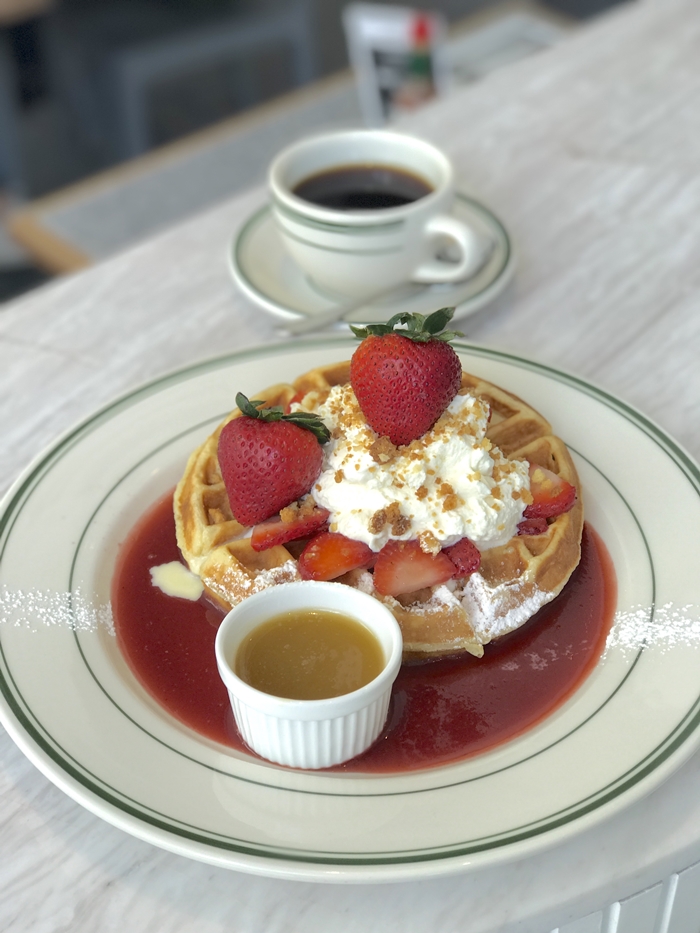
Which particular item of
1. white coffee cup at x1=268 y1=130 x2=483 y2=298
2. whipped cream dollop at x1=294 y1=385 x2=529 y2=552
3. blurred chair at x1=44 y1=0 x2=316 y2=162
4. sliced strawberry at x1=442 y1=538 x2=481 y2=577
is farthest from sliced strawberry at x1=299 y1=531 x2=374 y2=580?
blurred chair at x1=44 y1=0 x2=316 y2=162

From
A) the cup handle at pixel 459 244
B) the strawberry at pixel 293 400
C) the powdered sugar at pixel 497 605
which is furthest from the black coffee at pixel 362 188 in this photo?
the powdered sugar at pixel 497 605

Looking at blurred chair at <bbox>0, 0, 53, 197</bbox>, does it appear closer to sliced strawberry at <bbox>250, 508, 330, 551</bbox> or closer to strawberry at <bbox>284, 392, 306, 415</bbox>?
strawberry at <bbox>284, 392, 306, 415</bbox>

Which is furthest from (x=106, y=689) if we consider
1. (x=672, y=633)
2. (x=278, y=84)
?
(x=278, y=84)

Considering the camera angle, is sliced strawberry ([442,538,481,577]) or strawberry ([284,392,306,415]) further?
strawberry ([284,392,306,415])

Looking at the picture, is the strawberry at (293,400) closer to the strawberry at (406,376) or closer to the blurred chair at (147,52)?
the strawberry at (406,376)

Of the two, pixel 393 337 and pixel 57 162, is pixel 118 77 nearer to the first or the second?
pixel 57 162

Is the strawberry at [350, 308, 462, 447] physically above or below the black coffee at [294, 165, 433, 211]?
Result: above
